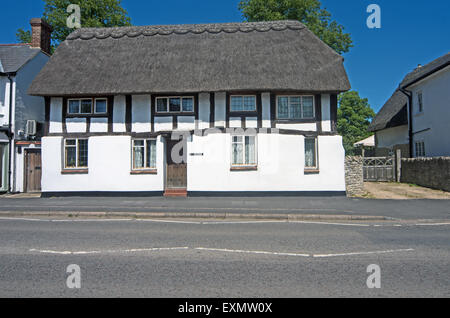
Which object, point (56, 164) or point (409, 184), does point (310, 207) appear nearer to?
point (409, 184)

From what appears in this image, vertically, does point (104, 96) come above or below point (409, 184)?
above

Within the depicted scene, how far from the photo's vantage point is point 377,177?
20094 millimetres

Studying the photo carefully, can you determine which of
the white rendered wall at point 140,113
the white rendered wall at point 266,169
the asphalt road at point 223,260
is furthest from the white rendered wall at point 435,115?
the white rendered wall at point 140,113

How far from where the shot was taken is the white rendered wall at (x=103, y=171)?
15367 mm

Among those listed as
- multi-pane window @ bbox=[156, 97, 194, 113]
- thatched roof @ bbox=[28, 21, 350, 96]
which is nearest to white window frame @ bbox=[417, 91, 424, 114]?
thatched roof @ bbox=[28, 21, 350, 96]

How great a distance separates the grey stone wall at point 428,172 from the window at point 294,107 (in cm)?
698

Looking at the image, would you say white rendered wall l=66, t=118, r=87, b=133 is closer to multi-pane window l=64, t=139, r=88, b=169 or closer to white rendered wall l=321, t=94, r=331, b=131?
multi-pane window l=64, t=139, r=88, b=169

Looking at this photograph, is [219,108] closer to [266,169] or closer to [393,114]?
[266,169]

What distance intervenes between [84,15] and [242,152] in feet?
68.8

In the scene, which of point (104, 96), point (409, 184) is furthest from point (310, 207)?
point (104, 96)

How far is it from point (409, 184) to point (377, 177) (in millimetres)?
2227

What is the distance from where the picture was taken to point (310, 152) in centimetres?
1546

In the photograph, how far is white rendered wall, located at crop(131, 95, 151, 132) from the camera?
1574 cm

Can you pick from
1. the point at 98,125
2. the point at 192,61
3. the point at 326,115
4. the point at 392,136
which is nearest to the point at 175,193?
the point at 98,125
